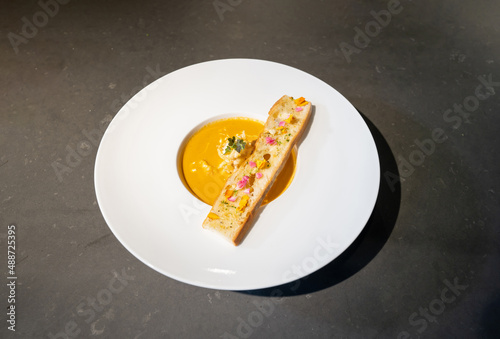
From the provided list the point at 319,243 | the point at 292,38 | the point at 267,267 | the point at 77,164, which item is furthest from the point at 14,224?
the point at 292,38

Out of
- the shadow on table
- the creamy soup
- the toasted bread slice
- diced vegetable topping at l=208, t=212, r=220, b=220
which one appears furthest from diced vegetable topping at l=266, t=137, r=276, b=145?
the shadow on table

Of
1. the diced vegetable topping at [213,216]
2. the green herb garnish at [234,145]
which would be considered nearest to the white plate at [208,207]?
the diced vegetable topping at [213,216]

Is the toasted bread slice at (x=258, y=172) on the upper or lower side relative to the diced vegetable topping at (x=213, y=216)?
upper

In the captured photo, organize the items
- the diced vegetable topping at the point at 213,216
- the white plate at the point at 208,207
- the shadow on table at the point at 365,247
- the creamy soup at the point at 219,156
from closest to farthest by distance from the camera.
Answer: the white plate at the point at 208,207
the diced vegetable topping at the point at 213,216
the shadow on table at the point at 365,247
the creamy soup at the point at 219,156

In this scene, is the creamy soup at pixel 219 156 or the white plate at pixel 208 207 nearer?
the white plate at pixel 208 207

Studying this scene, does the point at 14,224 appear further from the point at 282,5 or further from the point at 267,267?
the point at 282,5

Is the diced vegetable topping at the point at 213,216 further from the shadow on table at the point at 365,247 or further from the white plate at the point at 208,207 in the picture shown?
the shadow on table at the point at 365,247

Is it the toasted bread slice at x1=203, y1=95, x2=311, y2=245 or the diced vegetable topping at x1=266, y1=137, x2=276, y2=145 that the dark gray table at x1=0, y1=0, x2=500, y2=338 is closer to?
the toasted bread slice at x1=203, y1=95, x2=311, y2=245
